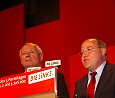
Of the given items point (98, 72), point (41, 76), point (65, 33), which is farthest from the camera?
point (65, 33)

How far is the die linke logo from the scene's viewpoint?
5.13 feet

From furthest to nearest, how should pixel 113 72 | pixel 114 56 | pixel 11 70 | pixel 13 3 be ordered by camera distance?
pixel 13 3 → pixel 11 70 → pixel 114 56 → pixel 113 72

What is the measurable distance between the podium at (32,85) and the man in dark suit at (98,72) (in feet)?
2.21

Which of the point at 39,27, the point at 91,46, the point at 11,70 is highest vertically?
the point at 39,27

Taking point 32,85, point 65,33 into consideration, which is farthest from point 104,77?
point 65,33

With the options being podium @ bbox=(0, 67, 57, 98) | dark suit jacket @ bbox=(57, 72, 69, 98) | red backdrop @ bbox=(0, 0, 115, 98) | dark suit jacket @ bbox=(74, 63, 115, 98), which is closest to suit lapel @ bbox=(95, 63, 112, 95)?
dark suit jacket @ bbox=(74, 63, 115, 98)

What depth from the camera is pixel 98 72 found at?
250cm

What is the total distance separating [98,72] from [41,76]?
0.99 meters

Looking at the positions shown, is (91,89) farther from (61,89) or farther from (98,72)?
(61,89)

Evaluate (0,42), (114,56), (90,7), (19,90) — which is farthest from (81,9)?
(19,90)

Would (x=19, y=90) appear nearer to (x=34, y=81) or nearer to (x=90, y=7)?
(x=34, y=81)

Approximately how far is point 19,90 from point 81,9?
2954mm

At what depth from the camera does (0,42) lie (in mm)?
5539

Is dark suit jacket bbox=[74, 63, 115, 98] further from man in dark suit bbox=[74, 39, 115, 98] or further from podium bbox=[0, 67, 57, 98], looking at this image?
podium bbox=[0, 67, 57, 98]
